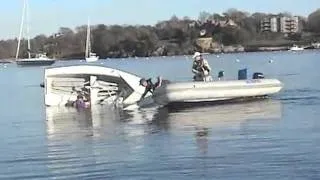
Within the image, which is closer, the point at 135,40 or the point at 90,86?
the point at 90,86

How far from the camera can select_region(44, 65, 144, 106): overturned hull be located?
118 feet

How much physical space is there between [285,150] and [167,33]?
17430 centimetres

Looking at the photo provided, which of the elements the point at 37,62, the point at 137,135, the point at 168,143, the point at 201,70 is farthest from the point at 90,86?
the point at 37,62

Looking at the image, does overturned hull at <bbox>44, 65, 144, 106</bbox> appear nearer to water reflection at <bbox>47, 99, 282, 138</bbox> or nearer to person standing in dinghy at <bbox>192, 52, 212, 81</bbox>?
water reflection at <bbox>47, 99, 282, 138</bbox>

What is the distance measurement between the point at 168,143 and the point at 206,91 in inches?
514

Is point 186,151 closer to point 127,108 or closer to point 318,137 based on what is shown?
point 318,137

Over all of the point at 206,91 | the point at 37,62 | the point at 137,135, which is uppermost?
the point at 37,62

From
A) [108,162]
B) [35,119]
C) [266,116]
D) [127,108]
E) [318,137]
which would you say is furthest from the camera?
[127,108]

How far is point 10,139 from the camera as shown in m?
23.2

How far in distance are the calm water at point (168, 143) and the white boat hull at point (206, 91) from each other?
Answer: 0.66 meters

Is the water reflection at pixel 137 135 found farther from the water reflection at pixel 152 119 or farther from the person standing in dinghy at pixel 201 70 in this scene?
the person standing in dinghy at pixel 201 70

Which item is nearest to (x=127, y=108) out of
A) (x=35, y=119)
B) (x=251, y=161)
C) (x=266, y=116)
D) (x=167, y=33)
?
(x=35, y=119)

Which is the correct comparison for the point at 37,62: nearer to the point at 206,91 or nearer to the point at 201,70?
the point at 201,70

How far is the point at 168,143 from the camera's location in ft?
65.5
